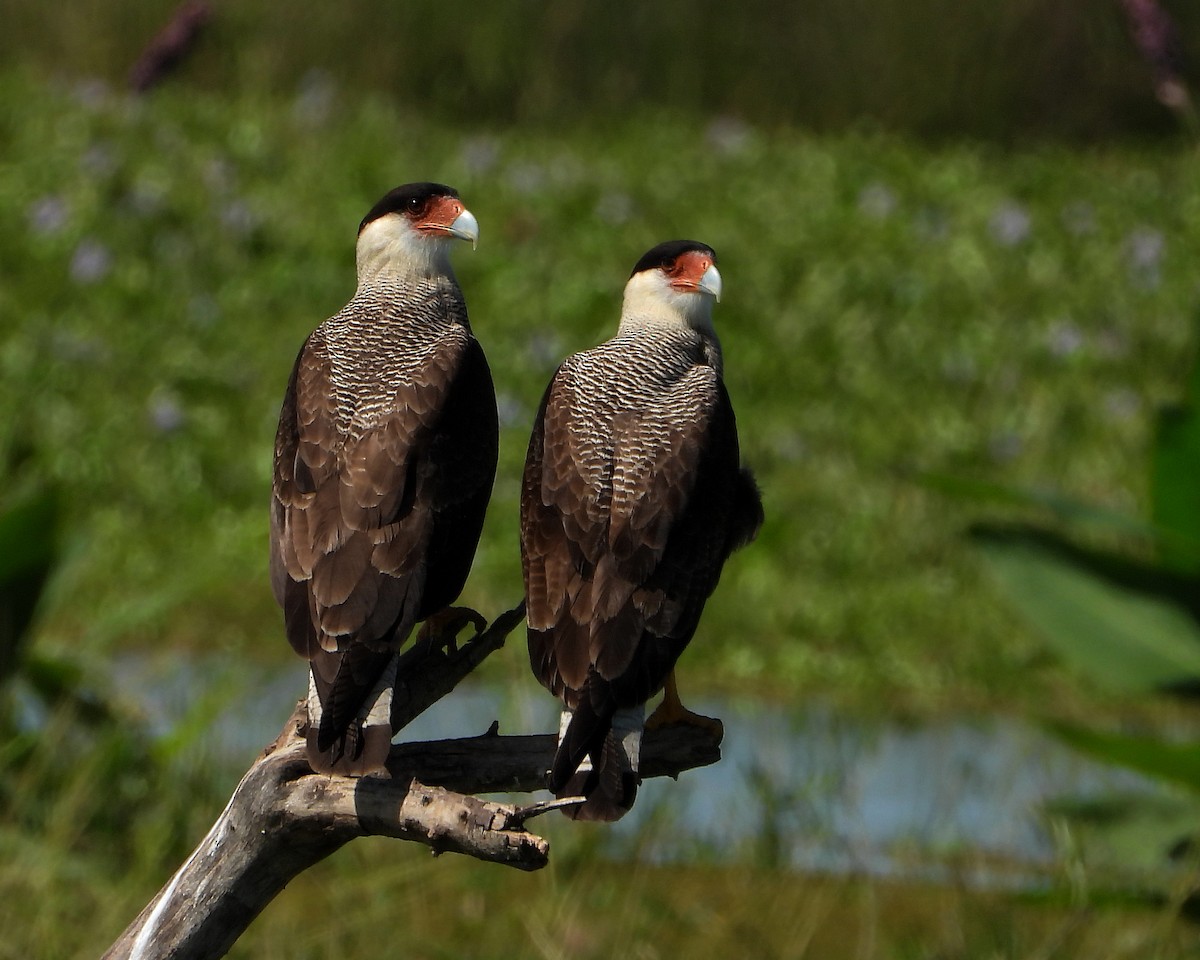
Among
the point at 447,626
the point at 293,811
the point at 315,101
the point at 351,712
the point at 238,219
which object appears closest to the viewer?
the point at 351,712

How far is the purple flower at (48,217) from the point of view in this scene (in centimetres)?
931

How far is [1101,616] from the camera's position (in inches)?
180

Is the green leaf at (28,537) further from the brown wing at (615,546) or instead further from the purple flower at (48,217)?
the purple flower at (48,217)

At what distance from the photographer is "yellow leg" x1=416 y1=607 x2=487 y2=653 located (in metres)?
2.45

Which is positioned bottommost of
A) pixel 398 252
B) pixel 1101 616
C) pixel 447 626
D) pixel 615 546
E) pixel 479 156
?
pixel 479 156

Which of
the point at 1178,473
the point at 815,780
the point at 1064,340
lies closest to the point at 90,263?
the point at 1064,340

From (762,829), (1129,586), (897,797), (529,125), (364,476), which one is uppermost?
(364,476)

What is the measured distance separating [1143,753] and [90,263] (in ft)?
20.1

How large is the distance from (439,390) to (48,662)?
2.77 meters

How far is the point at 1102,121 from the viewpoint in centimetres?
1208

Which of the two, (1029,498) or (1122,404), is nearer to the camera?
(1029,498)

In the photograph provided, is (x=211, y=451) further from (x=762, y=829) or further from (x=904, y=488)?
(x=762, y=829)

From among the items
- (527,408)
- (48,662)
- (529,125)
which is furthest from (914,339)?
(48,662)

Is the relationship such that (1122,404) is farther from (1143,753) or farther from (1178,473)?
(1143,753)
